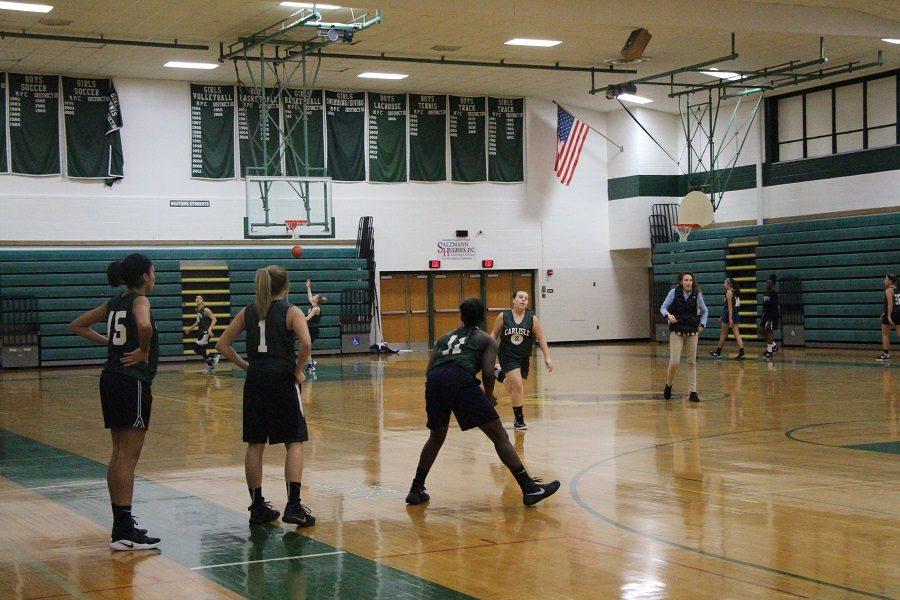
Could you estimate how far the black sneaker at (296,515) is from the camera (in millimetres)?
7520

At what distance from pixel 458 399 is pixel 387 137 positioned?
930 inches

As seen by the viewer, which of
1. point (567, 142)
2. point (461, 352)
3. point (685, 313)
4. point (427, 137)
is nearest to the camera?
point (461, 352)

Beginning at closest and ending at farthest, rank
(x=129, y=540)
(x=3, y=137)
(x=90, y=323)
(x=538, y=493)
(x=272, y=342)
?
1. (x=129, y=540)
2. (x=90, y=323)
3. (x=272, y=342)
4. (x=538, y=493)
5. (x=3, y=137)

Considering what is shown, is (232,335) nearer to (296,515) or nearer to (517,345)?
(296,515)

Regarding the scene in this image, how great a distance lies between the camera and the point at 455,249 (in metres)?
32.3

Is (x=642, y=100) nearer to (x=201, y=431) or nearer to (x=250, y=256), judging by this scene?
(x=250, y=256)

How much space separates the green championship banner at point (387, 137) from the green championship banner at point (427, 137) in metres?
0.28

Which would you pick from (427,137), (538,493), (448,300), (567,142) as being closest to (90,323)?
(538,493)

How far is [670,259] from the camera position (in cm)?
3259

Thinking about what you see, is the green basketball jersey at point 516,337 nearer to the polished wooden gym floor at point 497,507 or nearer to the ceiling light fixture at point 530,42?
the polished wooden gym floor at point 497,507

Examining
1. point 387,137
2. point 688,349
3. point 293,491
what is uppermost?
point 387,137

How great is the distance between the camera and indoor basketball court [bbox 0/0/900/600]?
7.05 metres

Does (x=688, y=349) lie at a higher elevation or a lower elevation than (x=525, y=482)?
higher

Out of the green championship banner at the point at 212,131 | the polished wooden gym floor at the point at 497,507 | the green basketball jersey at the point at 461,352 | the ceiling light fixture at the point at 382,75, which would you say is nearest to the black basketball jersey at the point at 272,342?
the polished wooden gym floor at the point at 497,507
